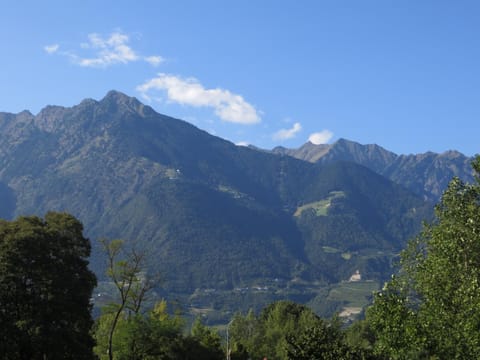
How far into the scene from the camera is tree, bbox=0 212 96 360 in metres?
55.3

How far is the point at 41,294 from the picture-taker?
190 feet

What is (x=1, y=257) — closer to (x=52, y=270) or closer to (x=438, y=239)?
A: (x=52, y=270)

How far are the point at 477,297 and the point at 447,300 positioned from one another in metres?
3.69

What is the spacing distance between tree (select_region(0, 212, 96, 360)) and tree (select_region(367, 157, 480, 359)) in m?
31.7

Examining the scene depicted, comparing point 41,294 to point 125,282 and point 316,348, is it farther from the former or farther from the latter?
point 316,348

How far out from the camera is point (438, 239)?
40.9 m

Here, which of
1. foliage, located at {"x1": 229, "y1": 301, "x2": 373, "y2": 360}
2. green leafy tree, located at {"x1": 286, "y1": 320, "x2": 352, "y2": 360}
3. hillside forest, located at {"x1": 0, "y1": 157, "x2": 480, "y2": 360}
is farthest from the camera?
foliage, located at {"x1": 229, "y1": 301, "x2": 373, "y2": 360}

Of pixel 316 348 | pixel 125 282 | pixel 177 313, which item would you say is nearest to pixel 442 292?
pixel 316 348

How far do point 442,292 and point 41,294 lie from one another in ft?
126

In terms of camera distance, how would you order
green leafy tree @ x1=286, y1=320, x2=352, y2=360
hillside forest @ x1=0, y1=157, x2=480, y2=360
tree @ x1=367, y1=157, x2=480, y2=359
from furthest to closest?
green leafy tree @ x1=286, y1=320, x2=352, y2=360 < hillside forest @ x1=0, y1=157, x2=480, y2=360 < tree @ x1=367, y1=157, x2=480, y2=359

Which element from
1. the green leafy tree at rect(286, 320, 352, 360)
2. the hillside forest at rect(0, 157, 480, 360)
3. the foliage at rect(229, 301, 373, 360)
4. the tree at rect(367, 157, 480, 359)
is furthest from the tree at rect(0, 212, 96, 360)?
the tree at rect(367, 157, 480, 359)

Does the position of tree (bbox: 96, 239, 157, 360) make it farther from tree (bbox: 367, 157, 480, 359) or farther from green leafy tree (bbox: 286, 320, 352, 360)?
tree (bbox: 367, 157, 480, 359)

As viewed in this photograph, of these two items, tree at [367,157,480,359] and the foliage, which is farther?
the foliage

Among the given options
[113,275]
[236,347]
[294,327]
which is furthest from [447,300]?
[294,327]
